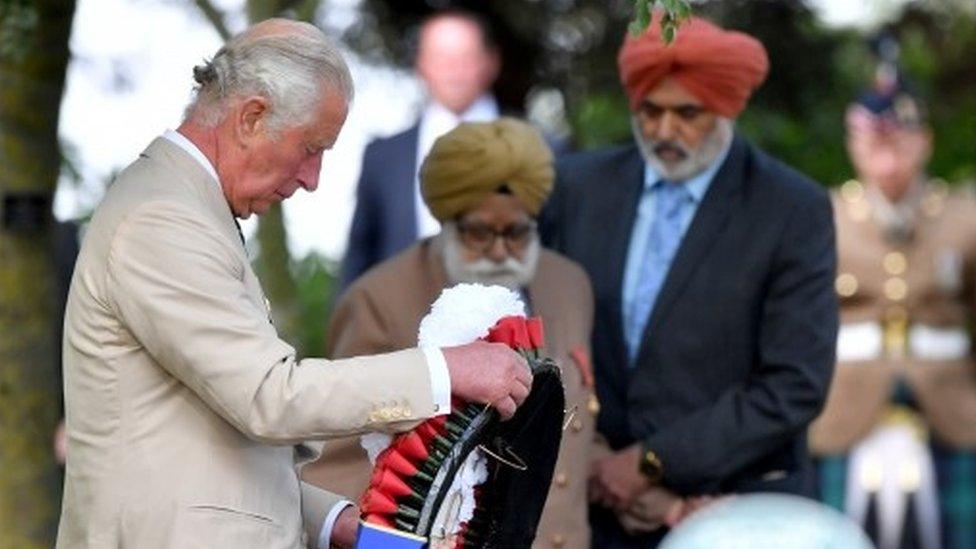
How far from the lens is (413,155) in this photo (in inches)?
410

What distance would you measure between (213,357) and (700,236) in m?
2.68

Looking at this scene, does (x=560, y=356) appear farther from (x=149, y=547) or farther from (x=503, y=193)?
(x=149, y=547)

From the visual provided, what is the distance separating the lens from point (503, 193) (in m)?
7.71

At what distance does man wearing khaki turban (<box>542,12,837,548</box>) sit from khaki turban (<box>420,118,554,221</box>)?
0.50 metres

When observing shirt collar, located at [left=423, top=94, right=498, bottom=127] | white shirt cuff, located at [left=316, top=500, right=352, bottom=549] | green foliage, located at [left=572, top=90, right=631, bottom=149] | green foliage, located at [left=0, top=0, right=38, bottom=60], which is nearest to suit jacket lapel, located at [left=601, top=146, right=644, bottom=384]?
green foliage, located at [left=0, top=0, right=38, bottom=60]

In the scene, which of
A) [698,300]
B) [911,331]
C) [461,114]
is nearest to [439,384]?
[698,300]

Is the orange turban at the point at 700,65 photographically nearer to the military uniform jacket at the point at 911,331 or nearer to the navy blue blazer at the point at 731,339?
the navy blue blazer at the point at 731,339

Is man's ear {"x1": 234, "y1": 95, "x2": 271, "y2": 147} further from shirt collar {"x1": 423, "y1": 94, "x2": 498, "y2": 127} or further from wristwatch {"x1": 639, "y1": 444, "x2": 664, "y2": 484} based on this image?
shirt collar {"x1": 423, "y1": 94, "x2": 498, "y2": 127}

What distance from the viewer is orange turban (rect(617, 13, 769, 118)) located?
8133 mm

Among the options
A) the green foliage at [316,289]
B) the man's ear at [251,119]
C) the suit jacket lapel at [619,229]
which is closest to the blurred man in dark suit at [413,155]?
the suit jacket lapel at [619,229]

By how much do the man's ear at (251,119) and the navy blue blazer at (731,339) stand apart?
2390mm

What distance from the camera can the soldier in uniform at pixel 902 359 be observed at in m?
12.0

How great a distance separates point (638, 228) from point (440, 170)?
0.79 m

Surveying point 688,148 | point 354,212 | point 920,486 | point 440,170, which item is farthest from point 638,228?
point 920,486
